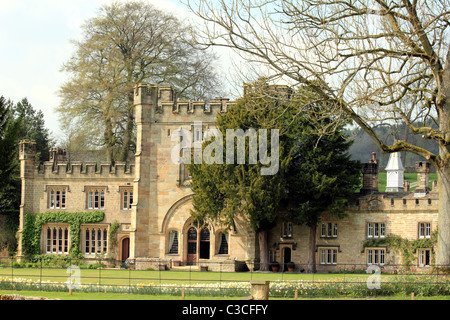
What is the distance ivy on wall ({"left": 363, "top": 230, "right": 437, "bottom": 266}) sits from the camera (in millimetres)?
39047

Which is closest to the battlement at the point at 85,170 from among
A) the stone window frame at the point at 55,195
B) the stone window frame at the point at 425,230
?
the stone window frame at the point at 55,195

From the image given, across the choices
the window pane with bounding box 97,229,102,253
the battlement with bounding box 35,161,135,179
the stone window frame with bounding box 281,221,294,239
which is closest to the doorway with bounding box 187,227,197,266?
the stone window frame with bounding box 281,221,294,239

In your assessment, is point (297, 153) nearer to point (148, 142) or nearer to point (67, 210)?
point (148, 142)

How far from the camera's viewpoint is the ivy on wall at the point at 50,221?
1797 inches

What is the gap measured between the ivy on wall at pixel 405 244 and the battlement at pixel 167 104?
1129 centimetres

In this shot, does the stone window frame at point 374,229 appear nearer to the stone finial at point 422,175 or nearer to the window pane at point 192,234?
the stone finial at point 422,175

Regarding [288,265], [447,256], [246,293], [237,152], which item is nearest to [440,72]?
[447,256]

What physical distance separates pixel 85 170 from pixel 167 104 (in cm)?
738

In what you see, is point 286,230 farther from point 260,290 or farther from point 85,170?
point 260,290

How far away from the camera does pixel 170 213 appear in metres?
42.7

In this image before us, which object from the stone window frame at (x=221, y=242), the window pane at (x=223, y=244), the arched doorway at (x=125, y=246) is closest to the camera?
the stone window frame at (x=221, y=242)
